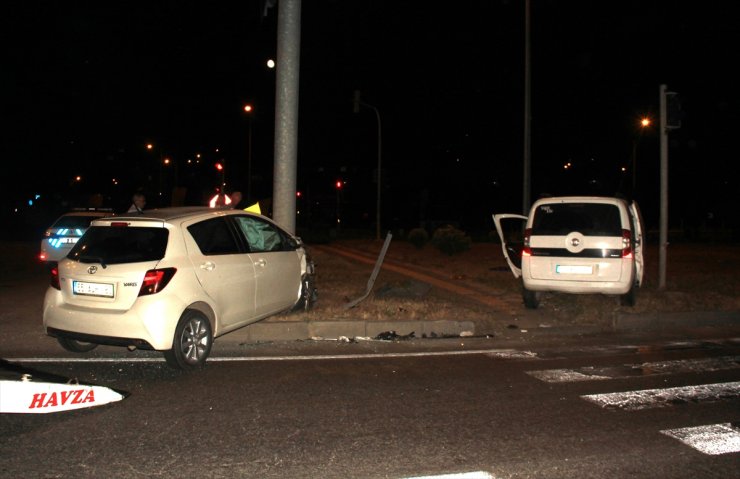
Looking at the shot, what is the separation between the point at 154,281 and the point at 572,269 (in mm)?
6240

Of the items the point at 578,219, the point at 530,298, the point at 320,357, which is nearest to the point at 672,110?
the point at 578,219

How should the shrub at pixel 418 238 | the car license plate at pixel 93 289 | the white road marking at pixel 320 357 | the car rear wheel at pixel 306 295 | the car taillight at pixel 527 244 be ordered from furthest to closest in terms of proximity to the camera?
the shrub at pixel 418 238 < the car taillight at pixel 527 244 < the car rear wheel at pixel 306 295 < the white road marking at pixel 320 357 < the car license plate at pixel 93 289

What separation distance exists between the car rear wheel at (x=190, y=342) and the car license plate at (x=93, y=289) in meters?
0.78

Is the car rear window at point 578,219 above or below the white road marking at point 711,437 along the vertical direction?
above

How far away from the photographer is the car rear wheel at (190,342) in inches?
256

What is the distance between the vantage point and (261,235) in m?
8.55

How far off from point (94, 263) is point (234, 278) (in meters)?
1.49

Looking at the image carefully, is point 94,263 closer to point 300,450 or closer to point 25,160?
point 300,450

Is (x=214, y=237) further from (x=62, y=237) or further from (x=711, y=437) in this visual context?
(x=62, y=237)

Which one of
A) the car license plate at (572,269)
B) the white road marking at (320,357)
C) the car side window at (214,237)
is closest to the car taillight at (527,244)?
the car license plate at (572,269)

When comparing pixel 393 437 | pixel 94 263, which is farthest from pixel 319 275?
pixel 393 437

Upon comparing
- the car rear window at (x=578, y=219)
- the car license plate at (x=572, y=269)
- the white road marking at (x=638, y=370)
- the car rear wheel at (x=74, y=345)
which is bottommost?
the white road marking at (x=638, y=370)

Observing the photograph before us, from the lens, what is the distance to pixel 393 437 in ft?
15.8

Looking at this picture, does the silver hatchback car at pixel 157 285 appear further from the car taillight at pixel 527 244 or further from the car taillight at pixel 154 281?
the car taillight at pixel 527 244
